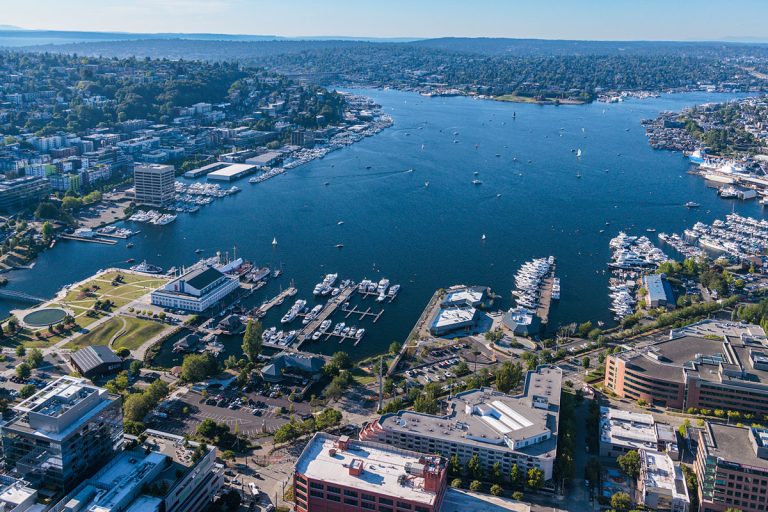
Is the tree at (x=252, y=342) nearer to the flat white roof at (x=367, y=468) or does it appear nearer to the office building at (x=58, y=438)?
the flat white roof at (x=367, y=468)

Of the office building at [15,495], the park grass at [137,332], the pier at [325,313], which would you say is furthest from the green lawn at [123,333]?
the office building at [15,495]

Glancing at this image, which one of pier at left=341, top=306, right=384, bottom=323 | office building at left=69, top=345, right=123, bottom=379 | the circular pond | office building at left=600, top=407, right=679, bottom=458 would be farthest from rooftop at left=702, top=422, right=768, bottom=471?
the circular pond

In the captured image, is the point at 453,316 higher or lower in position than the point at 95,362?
higher

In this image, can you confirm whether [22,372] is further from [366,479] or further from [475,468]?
[475,468]

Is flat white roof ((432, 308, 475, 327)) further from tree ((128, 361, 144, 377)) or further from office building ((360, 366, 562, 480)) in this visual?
tree ((128, 361, 144, 377))

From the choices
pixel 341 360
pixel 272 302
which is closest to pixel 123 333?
pixel 272 302

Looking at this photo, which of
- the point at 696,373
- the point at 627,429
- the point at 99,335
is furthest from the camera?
the point at 99,335

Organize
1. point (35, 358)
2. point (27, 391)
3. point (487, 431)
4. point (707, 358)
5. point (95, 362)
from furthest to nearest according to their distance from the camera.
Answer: point (35, 358)
point (95, 362)
point (707, 358)
point (27, 391)
point (487, 431)

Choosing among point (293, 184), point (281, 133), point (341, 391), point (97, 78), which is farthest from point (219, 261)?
point (97, 78)
